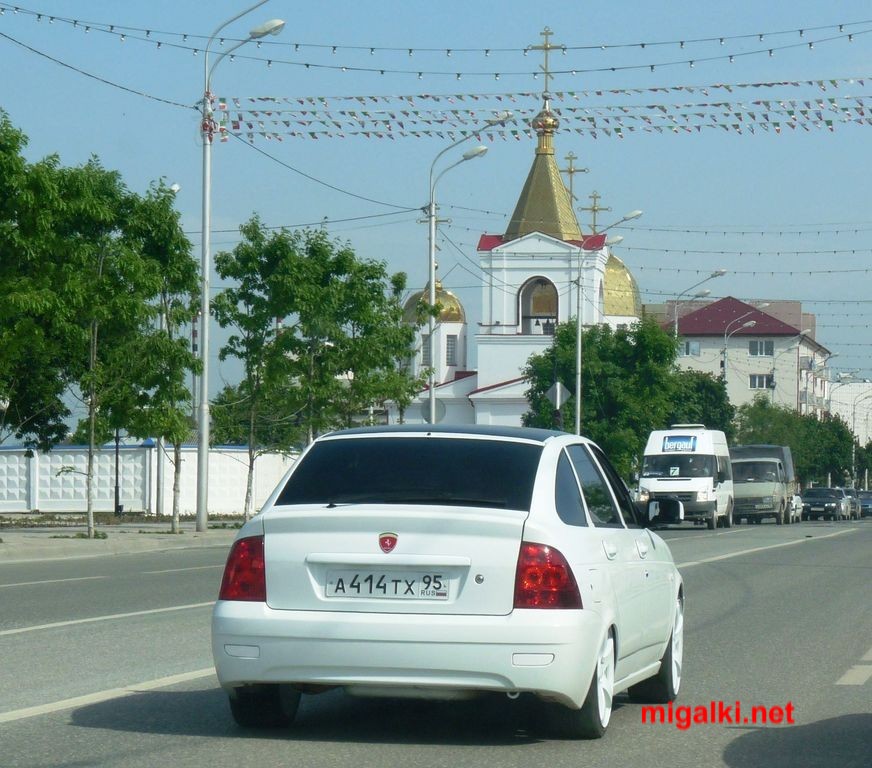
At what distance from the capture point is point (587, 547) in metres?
7.39

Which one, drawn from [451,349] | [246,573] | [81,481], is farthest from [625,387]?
[246,573]

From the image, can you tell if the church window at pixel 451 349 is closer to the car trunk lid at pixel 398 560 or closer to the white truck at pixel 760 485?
the white truck at pixel 760 485

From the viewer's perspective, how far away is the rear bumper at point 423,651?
22.7 ft

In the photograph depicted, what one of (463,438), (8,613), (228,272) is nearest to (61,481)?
(228,272)

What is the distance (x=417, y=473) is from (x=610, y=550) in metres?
1.05

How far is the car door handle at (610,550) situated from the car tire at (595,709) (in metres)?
0.38

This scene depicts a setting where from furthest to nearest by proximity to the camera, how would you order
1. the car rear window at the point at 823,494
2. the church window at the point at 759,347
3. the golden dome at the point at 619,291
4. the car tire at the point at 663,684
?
the church window at the point at 759,347 → the golden dome at the point at 619,291 → the car rear window at the point at 823,494 → the car tire at the point at 663,684

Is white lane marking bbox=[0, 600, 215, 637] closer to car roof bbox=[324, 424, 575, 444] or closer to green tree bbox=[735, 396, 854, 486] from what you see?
car roof bbox=[324, 424, 575, 444]

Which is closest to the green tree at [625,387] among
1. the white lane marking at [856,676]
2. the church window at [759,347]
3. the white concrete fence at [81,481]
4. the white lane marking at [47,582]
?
the white concrete fence at [81,481]

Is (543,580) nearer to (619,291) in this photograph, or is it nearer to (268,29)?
(268,29)

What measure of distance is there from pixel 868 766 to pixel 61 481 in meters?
39.8

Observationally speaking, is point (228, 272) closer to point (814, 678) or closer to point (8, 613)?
point (8, 613)

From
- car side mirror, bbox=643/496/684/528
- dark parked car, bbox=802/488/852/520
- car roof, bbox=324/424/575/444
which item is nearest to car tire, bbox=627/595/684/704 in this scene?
car side mirror, bbox=643/496/684/528

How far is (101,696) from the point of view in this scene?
879cm
